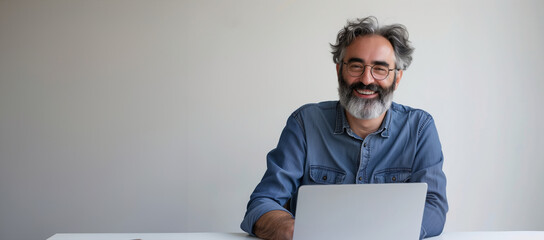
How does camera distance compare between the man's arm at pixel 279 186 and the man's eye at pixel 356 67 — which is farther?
the man's eye at pixel 356 67

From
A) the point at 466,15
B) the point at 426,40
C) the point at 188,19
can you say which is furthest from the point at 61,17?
the point at 466,15

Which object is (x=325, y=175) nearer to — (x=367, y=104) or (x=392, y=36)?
(x=367, y=104)

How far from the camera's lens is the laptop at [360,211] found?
4.32 feet

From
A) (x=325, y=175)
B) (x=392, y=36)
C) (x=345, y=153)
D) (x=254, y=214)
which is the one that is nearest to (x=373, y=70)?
(x=392, y=36)

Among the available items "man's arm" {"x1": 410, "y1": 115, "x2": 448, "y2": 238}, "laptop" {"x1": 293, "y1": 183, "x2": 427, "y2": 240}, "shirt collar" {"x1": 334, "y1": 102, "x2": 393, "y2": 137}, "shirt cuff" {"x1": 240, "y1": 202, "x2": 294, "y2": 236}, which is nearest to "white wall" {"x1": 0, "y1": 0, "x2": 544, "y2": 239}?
"shirt collar" {"x1": 334, "y1": 102, "x2": 393, "y2": 137}

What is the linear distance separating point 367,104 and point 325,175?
0.32 meters

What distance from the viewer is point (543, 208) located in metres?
3.21

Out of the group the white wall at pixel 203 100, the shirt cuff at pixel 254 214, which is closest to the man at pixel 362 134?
the shirt cuff at pixel 254 214

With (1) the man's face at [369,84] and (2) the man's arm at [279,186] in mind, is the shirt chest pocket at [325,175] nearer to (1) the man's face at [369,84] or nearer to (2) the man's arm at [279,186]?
(2) the man's arm at [279,186]

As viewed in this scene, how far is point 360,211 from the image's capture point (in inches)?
52.3

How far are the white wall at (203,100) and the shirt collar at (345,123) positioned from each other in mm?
1055

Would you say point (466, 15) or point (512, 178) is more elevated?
point (466, 15)

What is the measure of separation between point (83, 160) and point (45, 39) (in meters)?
0.74

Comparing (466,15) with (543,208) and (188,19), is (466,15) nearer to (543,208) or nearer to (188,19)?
(543,208)
